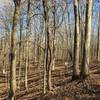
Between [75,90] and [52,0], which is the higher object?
[52,0]

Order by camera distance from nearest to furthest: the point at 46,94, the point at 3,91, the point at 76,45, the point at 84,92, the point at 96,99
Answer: the point at 96,99
the point at 84,92
the point at 46,94
the point at 76,45
the point at 3,91

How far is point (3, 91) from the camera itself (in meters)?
27.5

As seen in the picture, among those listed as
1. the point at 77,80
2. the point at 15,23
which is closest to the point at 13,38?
the point at 15,23

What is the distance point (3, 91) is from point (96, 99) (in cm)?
1544

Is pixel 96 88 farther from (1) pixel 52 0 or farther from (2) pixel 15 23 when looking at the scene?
(1) pixel 52 0

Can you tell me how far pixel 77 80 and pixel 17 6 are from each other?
248 inches

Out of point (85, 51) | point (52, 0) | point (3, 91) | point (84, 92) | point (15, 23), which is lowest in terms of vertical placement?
point (3, 91)

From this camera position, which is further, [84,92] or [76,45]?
[76,45]

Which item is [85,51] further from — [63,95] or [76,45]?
[63,95]

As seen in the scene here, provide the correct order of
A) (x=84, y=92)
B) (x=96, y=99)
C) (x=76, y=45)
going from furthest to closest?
(x=76, y=45)
(x=84, y=92)
(x=96, y=99)

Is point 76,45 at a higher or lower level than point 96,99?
higher

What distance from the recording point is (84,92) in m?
15.0

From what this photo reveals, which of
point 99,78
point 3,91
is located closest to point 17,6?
point 99,78

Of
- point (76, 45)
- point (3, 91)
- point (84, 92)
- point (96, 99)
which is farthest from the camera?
point (3, 91)
